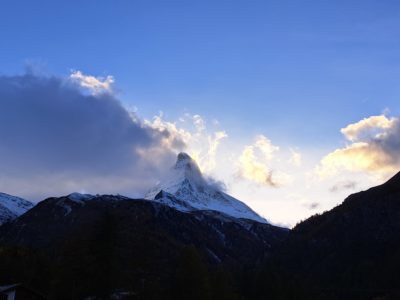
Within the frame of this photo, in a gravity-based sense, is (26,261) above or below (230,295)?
above

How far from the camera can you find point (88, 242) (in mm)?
90438

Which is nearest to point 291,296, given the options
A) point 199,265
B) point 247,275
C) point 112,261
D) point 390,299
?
point 247,275

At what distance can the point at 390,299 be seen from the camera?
622 feet

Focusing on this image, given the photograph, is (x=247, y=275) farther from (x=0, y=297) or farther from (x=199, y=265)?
(x=0, y=297)

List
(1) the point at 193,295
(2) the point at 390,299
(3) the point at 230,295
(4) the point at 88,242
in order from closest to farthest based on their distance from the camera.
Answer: (4) the point at 88,242, (1) the point at 193,295, (3) the point at 230,295, (2) the point at 390,299

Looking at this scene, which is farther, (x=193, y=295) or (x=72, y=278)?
(x=193, y=295)

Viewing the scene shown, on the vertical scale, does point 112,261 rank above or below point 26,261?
below

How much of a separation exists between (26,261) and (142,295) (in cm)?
3998

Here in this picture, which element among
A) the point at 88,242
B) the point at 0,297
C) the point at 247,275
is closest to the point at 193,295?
the point at 88,242

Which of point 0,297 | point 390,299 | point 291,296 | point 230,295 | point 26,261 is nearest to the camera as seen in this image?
point 0,297

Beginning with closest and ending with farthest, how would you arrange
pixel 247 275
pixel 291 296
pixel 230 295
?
1. pixel 230 295
2. pixel 291 296
3. pixel 247 275

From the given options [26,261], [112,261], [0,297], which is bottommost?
[0,297]

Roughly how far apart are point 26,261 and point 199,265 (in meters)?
66.1

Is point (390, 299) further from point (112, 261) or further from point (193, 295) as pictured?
point (112, 261)
